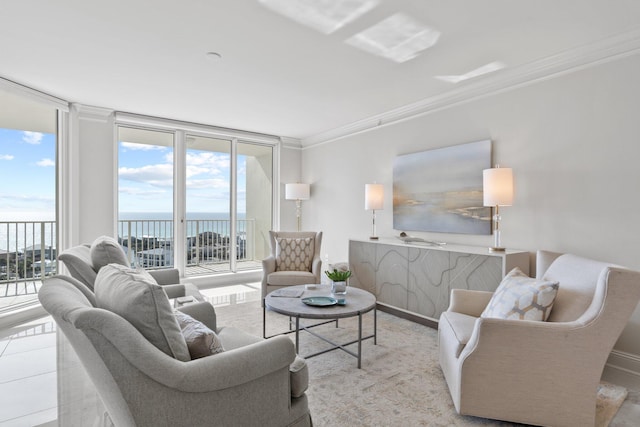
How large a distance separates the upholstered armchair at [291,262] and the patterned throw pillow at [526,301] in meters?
2.37

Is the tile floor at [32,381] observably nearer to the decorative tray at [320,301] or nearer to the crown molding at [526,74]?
the decorative tray at [320,301]

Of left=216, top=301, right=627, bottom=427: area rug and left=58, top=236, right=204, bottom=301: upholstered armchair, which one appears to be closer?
left=216, top=301, right=627, bottom=427: area rug

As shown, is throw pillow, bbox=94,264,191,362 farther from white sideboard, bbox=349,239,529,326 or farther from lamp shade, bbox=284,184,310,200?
lamp shade, bbox=284,184,310,200

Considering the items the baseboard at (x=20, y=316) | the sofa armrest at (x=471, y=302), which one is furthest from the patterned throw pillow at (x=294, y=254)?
the baseboard at (x=20, y=316)

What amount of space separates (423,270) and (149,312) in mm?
2917

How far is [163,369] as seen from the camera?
3.76 ft

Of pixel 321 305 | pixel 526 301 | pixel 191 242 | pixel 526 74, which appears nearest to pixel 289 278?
pixel 321 305

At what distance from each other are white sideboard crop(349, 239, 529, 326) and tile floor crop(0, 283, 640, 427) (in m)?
1.18

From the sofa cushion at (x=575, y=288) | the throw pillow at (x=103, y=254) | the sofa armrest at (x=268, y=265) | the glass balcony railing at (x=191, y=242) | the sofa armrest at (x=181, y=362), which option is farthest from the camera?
the glass balcony railing at (x=191, y=242)

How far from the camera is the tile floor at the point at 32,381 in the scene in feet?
6.48

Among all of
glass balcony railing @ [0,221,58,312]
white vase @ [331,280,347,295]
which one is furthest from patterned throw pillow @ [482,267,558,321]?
glass balcony railing @ [0,221,58,312]

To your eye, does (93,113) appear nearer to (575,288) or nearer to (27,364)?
(27,364)

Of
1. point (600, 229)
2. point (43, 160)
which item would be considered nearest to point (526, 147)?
point (600, 229)

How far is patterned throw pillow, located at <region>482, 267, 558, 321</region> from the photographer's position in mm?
1907
